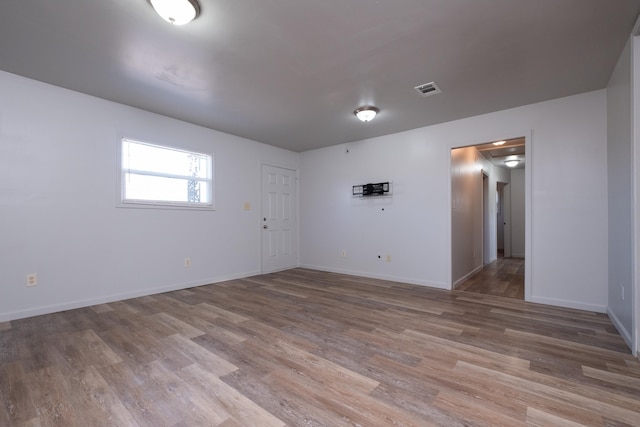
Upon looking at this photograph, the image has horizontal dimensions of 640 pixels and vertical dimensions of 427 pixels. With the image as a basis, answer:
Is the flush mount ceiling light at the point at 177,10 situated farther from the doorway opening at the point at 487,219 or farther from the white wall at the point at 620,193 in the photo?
the doorway opening at the point at 487,219

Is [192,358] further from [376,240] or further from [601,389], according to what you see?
[376,240]

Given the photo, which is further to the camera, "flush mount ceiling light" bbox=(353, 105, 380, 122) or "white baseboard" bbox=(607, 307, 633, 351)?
"flush mount ceiling light" bbox=(353, 105, 380, 122)

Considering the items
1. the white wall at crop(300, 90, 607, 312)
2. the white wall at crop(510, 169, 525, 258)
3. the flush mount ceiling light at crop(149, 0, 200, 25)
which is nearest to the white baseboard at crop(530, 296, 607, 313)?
the white wall at crop(300, 90, 607, 312)

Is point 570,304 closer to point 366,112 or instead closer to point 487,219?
point 366,112

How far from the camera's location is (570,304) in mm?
3246

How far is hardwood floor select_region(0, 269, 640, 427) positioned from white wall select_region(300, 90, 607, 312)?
67 centimetres

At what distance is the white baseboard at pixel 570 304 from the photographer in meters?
3.09

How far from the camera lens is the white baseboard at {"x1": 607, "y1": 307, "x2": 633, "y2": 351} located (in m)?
2.24

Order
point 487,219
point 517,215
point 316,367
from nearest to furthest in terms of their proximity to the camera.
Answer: point 316,367 < point 487,219 < point 517,215

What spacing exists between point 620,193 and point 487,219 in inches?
173

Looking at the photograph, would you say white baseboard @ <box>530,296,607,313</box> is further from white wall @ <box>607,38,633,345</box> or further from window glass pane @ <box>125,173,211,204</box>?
window glass pane @ <box>125,173,211,204</box>

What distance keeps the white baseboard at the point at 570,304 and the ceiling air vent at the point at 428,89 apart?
2.82m

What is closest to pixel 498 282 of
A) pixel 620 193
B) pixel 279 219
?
pixel 620 193

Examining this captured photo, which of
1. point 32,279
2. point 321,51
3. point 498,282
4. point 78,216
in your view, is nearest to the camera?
point 321,51
